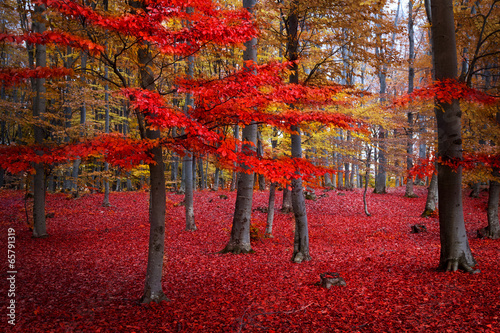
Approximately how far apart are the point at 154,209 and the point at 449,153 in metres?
6.19

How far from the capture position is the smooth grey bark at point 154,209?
539 centimetres

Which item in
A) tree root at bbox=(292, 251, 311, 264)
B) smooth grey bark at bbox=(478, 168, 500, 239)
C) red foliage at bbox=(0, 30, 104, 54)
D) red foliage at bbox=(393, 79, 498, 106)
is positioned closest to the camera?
red foliage at bbox=(0, 30, 104, 54)

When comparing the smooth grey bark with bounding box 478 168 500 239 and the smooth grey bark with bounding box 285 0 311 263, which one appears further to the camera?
the smooth grey bark with bounding box 478 168 500 239

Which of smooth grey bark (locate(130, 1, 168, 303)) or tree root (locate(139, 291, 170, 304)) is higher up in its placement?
smooth grey bark (locate(130, 1, 168, 303))

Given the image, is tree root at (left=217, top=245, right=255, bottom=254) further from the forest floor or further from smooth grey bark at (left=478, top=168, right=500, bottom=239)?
smooth grey bark at (left=478, top=168, right=500, bottom=239)

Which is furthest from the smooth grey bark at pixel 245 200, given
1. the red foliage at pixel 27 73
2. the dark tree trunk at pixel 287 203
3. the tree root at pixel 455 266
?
the dark tree trunk at pixel 287 203

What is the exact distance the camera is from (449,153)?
20.9ft

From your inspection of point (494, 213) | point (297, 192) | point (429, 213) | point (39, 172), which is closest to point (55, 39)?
point (297, 192)

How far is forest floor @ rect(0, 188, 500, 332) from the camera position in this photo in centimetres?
473

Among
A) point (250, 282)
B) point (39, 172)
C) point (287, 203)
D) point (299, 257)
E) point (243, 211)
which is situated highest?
point (39, 172)

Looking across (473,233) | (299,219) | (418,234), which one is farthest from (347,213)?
(299,219)

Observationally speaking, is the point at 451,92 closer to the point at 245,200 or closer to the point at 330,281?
the point at 330,281

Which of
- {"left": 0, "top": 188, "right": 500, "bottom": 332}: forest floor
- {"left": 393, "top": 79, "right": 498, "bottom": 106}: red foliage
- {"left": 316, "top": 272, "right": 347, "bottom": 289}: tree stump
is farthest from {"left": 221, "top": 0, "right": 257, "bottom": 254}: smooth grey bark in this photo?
{"left": 393, "top": 79, "right": 498, "bottom": 106}: red foliage

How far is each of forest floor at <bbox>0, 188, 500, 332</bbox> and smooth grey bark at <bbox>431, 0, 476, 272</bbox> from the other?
0.47 metres
